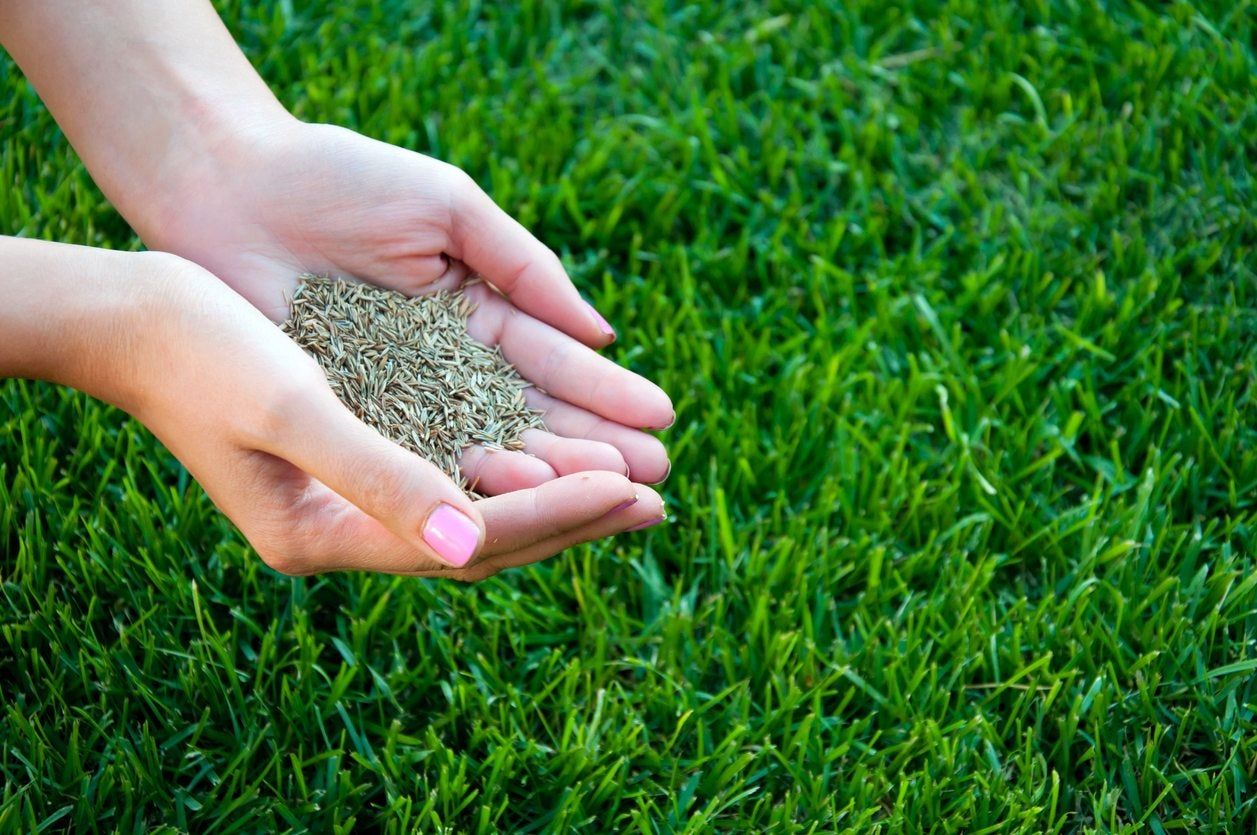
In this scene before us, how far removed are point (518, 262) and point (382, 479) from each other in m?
0.68

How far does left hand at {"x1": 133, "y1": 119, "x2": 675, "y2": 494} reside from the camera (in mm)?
2059

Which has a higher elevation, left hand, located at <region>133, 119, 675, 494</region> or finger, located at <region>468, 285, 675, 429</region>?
left hand, located at <region>133, 119, 675, 494</region>

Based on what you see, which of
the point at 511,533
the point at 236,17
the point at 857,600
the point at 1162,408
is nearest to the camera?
the point at 511,533

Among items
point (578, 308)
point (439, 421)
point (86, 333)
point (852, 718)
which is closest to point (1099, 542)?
point (852, 718)

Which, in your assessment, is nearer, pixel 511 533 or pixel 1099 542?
pixel 511 533

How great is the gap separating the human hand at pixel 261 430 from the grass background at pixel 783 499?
0.39 meters

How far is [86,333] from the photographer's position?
1.73 m

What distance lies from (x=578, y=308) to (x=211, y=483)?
0.70 m

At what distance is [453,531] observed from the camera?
1.50m

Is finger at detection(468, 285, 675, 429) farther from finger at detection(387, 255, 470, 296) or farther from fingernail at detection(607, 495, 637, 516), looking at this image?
fingernail at detection(607, 495, 637, 516)

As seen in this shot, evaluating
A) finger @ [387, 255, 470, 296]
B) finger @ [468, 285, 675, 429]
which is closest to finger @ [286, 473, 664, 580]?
finger @ [468, 285, 675, 429]

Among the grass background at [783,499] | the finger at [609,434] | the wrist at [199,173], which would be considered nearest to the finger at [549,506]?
the finger at [609,434]

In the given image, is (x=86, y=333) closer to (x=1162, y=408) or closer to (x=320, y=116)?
(x=320, y=116)

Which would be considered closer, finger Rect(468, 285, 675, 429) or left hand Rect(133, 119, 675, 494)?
finger Rect(468, 285, 675, 429)
